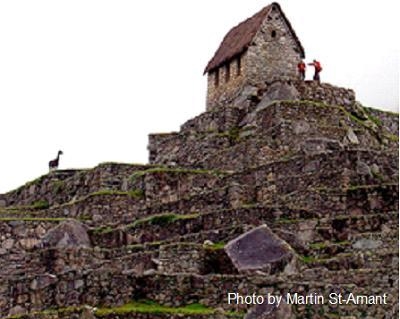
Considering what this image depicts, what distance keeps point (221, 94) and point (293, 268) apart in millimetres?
19359

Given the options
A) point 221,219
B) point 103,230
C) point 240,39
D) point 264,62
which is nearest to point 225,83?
point 240,39

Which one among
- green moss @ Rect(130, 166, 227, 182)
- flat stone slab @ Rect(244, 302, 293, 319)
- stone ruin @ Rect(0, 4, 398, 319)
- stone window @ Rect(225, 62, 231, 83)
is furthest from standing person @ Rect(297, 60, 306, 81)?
flat stone slab @ Rect(244, 302, 293, 319)

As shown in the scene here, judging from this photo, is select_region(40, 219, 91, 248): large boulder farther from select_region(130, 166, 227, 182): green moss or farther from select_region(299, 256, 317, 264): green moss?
select_region(299, 256, 317, 264): green moss

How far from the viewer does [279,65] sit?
3881 centimetres

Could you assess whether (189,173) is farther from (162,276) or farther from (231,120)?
(162,276)

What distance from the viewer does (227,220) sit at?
2533cm

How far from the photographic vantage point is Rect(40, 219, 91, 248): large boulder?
2752 cm

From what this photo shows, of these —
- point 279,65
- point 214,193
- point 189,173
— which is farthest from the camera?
point 279,65

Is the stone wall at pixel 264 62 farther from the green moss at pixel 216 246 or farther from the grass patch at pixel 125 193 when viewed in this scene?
the green moss at pixel 216 246

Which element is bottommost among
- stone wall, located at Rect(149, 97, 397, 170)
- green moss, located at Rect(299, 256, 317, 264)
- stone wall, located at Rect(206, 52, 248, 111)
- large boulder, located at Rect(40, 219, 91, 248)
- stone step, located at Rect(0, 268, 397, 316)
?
stone step, located at Rect(0, 268, 397, 316)

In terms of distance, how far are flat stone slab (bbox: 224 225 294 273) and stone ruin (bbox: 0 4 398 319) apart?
3 cm

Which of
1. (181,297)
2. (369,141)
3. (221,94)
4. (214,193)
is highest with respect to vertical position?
(221,94)

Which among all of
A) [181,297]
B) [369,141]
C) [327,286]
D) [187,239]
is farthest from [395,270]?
[369,141]

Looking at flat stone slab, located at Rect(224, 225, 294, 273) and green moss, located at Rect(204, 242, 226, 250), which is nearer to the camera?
flat stone slab, located at Rect(224, 225, 294, 273)
